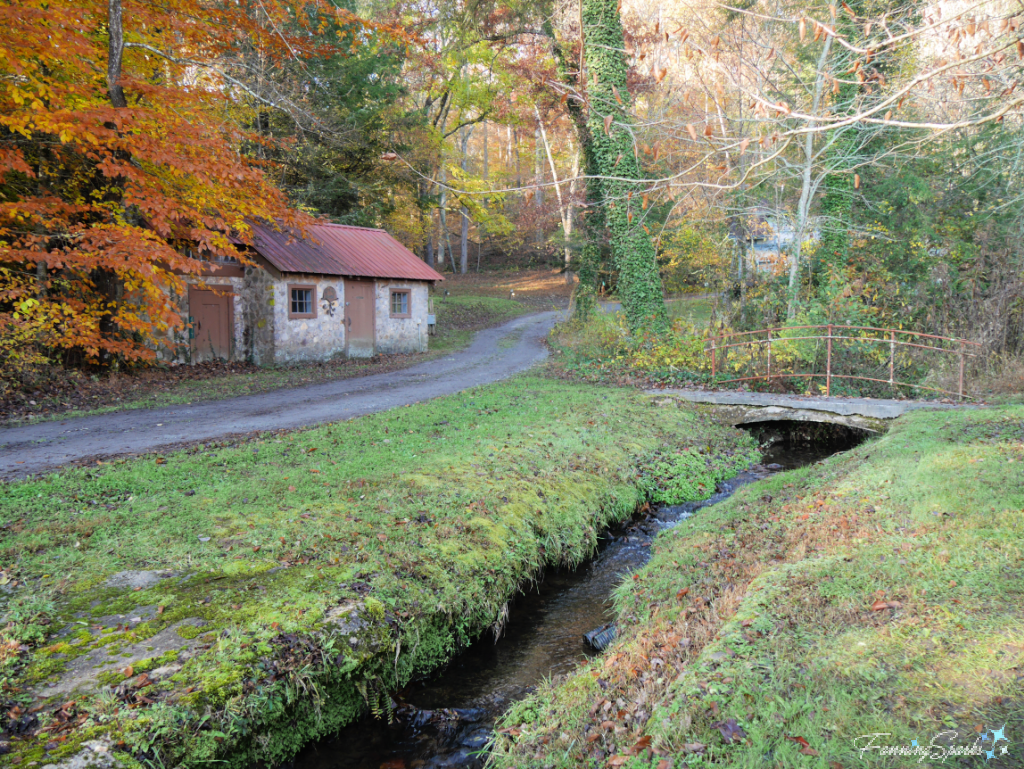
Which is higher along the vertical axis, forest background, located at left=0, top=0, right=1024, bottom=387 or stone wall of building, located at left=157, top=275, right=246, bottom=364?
forest background, located at left=0, top=0, right=1024, bottom=387

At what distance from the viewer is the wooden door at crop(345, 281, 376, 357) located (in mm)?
19859

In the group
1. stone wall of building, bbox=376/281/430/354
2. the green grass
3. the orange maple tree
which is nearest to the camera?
the orange maple tree

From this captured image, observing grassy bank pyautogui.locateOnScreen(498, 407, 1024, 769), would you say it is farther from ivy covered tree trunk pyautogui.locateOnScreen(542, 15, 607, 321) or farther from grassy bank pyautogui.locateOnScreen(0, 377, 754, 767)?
ivy covered tree trunk pyautogui.locateOnScreen(542, 15, 607, 321)

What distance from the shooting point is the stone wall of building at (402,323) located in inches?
826

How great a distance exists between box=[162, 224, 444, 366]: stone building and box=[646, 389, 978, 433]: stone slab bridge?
1117 cm

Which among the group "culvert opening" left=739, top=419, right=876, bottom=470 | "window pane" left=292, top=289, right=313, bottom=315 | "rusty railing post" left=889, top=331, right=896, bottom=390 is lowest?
"culvert opening" left=739, top=419, right=876, bottom=470

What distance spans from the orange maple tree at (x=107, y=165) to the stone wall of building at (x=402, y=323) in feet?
20.2

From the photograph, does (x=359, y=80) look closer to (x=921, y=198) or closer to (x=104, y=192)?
(x=104, y=192)

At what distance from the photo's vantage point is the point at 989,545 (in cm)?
439

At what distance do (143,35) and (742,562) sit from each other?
16187mm

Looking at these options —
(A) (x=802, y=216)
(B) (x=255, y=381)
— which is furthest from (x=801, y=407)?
(B) (x=255, y=381)

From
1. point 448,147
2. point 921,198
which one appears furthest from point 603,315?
point 448,147

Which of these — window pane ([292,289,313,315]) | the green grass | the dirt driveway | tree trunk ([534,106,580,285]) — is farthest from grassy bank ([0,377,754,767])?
window pane ([292,289,313,315])

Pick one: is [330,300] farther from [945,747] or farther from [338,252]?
[945,747]
